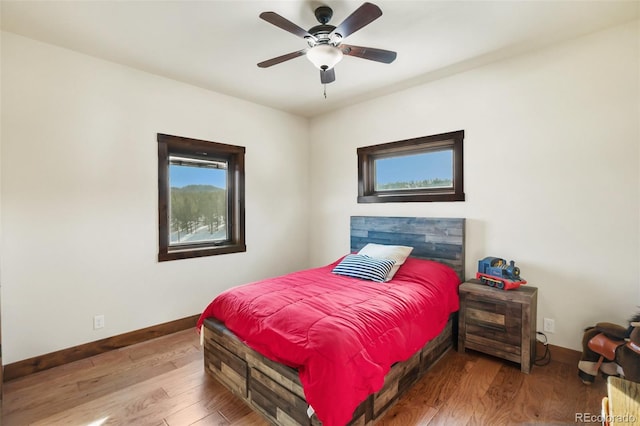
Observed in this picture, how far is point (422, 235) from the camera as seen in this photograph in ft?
10.3

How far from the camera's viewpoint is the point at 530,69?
2.56 meters

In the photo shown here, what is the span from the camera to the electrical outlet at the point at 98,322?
8.72 feet

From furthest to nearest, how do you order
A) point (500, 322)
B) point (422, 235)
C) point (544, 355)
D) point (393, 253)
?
point (422, 235) < point (393, 253) < point (544, 355) < point (500, 322)

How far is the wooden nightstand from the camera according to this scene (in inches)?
89.7

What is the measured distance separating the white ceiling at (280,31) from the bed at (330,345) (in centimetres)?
160

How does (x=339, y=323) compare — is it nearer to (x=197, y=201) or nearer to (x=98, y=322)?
(x=98, y=322)

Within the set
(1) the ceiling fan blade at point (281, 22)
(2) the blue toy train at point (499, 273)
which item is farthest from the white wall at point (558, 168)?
→ (1) the ceiling fan blade at point (281, 22)

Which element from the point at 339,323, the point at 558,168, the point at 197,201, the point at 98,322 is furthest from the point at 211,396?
the point at 558,168

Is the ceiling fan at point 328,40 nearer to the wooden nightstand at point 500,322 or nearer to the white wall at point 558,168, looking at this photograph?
the white wall at point 558,168

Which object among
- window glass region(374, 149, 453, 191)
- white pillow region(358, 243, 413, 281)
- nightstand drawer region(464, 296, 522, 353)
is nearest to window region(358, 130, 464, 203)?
window glass region(374, 149, 453, 191)

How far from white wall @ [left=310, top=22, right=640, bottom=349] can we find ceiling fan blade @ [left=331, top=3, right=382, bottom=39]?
1.64 meters

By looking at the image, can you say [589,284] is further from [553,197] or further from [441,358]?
[441,358]

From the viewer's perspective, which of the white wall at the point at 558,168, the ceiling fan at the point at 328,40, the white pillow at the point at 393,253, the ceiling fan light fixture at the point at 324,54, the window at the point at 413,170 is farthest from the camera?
the window at the point at 413,170

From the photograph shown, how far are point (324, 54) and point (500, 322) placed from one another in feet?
7.84
